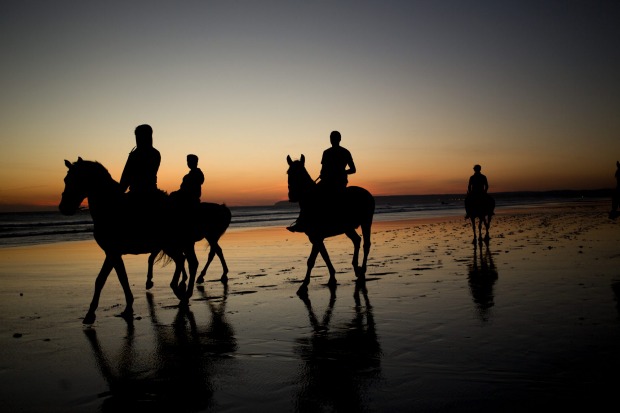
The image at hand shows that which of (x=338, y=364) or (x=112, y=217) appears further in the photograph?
(x=112, y=217)

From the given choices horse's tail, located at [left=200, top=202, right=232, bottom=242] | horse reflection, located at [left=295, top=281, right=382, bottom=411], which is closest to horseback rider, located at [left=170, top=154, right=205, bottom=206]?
horse's tail, located at [left=200, top=202, right=232, bottom=242]

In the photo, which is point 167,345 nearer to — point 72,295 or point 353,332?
point 353,332

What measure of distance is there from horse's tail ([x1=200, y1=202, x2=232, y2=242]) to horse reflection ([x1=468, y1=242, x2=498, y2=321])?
18.2ft

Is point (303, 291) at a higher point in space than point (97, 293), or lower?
lower

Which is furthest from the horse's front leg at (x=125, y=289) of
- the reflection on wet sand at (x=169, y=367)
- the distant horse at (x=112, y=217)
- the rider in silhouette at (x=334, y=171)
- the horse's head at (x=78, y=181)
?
the rider in silhouette at (x=334, y=171)

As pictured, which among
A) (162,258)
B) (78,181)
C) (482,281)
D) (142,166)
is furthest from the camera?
(162,258)

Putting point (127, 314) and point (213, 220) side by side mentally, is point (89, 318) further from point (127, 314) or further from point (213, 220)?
point (213, 220)

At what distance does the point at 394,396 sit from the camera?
3.74m

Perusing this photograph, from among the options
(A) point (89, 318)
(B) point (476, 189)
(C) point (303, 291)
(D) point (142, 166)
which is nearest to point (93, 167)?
(D) point (142, 166)

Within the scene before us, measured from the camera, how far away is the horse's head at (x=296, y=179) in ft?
31.8

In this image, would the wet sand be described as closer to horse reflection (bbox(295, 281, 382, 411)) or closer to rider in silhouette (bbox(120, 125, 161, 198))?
horse reflection (bbox(295, 281, 382, 411))

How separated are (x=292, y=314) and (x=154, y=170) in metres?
3.30

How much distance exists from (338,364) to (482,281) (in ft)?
17.4

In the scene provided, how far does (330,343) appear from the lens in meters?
5.40
